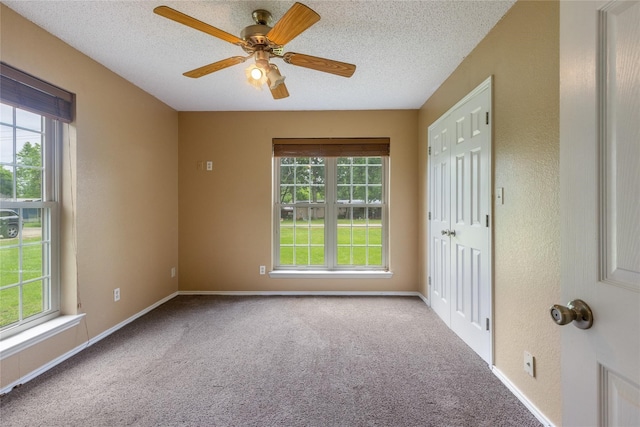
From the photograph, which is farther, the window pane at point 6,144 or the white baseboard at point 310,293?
the white baseboard at point 310,293

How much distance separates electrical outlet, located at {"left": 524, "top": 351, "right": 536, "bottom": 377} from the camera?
5.19 ft

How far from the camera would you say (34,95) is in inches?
75.4

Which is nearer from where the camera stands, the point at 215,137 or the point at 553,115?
the point at 553,115

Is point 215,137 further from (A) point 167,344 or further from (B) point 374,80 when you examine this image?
(A) point 167,344

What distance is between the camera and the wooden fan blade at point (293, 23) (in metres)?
1.36

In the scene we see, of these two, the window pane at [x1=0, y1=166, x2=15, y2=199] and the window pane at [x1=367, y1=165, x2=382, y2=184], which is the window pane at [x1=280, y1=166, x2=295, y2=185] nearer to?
the window pane at [x1=367, y1=165, x2=382, y2=184]

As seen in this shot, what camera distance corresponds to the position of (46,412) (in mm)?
1588

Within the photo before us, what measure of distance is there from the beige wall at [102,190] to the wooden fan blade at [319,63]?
5.74 feet

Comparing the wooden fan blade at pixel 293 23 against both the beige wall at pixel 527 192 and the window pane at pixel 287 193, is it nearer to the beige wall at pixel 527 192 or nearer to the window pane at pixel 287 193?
the beige wall at pixel 527 192

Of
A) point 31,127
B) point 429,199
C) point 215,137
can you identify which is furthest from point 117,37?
point 429,199

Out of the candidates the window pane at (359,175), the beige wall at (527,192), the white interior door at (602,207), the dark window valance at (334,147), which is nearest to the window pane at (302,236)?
the window pane at (359,175)

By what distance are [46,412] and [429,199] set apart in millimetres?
3461

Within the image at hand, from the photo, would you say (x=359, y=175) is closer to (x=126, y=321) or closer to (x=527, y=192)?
(x=527, y=192)

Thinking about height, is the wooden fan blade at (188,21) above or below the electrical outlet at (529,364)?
above
